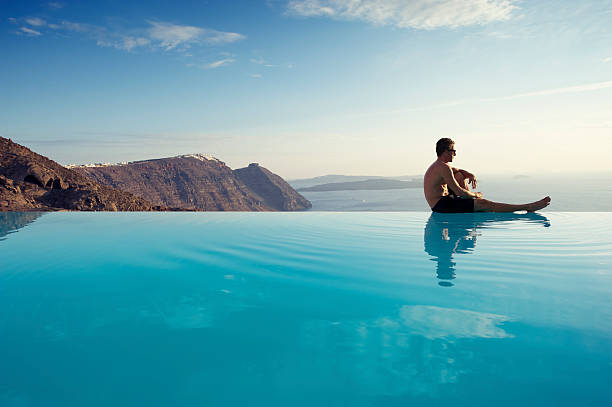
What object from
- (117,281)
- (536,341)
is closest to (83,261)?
(117,281)

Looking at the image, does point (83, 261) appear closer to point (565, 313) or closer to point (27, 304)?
point (27, 304)

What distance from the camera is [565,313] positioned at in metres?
2.18

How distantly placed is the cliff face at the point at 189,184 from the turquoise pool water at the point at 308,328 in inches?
3026

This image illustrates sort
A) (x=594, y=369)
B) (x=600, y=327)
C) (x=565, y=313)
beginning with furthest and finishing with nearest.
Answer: (x=565, y=313) < (x=600, y=327) < (x=594, y=369)

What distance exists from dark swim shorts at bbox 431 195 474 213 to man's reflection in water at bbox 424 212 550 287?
0.14 m

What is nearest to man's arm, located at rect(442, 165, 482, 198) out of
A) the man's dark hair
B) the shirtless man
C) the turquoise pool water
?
the shirtless man

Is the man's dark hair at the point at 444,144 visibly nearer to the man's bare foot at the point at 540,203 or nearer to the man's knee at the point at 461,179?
the man's knee at the point at 461,179

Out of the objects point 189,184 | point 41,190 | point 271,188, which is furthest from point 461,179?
point 271,188

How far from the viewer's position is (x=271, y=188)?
120 metres

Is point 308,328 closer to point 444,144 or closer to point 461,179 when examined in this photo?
point 444,144

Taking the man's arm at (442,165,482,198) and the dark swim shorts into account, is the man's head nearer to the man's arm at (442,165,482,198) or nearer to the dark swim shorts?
the man's arm at (442,165,482,198)

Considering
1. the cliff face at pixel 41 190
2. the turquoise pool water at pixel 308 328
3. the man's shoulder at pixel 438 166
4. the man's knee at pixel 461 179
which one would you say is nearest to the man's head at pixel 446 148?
the man's shoulder at pixel 438 166

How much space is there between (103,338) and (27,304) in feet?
3.25

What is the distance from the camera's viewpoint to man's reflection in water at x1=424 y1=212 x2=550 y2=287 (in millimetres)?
3412
